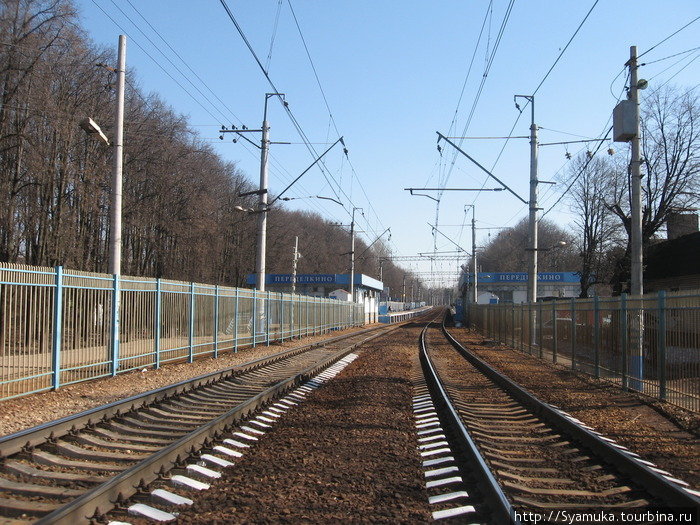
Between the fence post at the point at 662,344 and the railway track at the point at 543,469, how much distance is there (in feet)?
7.92

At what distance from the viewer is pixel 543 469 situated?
258 inches

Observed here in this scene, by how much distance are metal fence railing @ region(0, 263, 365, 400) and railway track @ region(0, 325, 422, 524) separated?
2542 mm

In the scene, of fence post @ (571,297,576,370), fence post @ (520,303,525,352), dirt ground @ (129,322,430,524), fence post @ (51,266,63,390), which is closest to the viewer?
dirt ground @ (129,322,430,524)

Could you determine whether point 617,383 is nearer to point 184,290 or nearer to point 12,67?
point 184,290

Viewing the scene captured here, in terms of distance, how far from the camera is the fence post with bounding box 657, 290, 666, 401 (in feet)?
35.3

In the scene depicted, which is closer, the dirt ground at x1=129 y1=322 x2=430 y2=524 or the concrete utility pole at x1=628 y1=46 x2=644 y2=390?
the dirt ground at x1=129 y1=322 x2=430 y2=524

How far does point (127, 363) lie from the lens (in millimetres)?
14141

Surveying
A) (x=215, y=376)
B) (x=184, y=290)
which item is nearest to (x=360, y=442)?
(x=215, y=376)

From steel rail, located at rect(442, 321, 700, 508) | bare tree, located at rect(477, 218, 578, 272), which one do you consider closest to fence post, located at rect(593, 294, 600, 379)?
steel rail, located at rect(442, 321, 700, 508)

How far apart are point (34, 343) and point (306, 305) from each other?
77.6 ft

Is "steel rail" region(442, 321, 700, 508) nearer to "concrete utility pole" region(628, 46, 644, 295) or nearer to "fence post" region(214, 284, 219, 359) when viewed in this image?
"concrete utility pole" region(628, 46, 644, 295)

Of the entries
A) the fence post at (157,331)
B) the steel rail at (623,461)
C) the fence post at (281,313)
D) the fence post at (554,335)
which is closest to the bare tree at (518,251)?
the fence post at (281,313)

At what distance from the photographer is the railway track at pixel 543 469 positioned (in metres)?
5.17

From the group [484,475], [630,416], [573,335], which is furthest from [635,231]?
[484,475]
